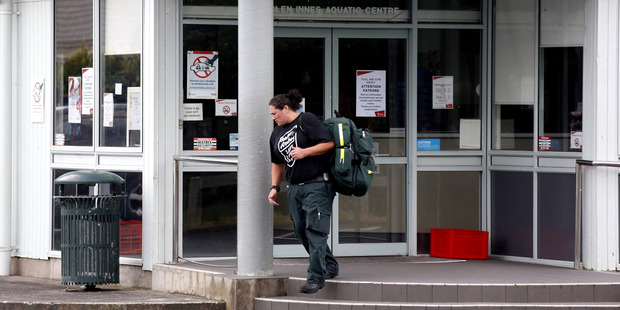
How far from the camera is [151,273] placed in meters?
11.1

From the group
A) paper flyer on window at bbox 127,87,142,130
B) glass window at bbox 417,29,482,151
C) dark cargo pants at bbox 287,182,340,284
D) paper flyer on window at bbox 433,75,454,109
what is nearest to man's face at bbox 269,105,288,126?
dark cargo pants at bbox 287,182,340,284

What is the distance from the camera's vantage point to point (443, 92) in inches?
476

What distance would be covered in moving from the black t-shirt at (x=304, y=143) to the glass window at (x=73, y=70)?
319cm

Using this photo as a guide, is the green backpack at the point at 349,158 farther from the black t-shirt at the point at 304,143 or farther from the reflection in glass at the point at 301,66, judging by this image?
the reflection in glass at the point at 301,66

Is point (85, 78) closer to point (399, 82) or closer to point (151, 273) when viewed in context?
point (151, 273)

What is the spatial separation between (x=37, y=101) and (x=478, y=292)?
5.82 metres

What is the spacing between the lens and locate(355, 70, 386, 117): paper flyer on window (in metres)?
11.9

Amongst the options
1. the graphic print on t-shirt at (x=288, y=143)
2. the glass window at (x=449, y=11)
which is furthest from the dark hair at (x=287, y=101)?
the glass window at (x=449, y=11)

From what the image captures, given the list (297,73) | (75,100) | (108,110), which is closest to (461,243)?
(297,73)

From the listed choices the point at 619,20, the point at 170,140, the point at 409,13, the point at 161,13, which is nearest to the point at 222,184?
the point at 170,140

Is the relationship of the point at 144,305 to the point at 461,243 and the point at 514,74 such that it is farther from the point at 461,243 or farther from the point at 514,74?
the point at 514,74

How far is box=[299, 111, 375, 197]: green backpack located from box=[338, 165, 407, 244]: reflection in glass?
7.54 ft

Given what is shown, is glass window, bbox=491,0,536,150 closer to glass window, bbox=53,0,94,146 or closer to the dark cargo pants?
the dark cargo pants

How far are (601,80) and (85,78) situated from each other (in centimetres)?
564
